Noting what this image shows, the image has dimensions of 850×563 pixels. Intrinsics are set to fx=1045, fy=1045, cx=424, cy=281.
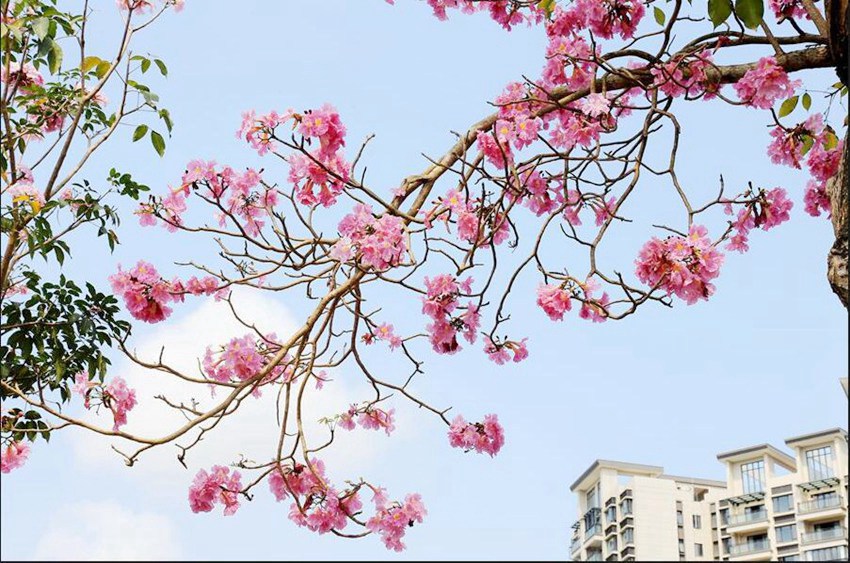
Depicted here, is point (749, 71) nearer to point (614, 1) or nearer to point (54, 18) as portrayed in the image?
point (614, 1)

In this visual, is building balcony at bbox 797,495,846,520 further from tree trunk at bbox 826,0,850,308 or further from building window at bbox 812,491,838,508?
tree trunk at bbox 826,0,850,308

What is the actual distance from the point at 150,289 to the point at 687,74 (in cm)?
164

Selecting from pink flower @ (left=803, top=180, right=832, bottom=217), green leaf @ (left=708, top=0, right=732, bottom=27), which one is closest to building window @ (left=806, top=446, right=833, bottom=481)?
pink flower @ (left=803, top=180, right=832, bottom=217)

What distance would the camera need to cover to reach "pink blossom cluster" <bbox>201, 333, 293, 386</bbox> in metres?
2.97

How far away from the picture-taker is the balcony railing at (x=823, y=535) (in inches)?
1385

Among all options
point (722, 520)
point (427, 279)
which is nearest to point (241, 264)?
point (427, 279)

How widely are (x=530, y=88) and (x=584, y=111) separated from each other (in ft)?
0.89

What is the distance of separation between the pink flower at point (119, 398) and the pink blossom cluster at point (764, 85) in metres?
2.01

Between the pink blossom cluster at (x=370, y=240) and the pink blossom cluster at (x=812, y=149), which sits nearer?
the pink blossom cluster at (x=370, y=240)

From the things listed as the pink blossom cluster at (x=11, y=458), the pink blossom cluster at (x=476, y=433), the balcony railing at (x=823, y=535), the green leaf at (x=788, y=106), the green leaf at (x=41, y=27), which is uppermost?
the balcony railing at (x=823, y=535)

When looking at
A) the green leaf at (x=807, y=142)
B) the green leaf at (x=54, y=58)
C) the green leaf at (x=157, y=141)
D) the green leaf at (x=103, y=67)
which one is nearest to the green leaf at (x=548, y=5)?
the green leaf at (x=807, y=142)

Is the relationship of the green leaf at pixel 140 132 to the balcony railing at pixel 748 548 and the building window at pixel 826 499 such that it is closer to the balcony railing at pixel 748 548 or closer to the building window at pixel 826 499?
the building window at pixel 826 499

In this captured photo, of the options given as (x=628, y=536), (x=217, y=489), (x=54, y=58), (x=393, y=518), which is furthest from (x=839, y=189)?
(x=628, y=536)

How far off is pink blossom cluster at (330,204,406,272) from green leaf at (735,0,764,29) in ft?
3.09
